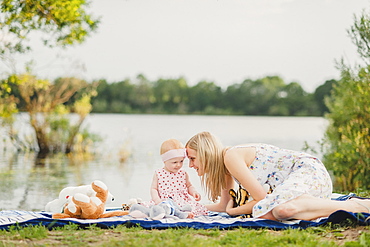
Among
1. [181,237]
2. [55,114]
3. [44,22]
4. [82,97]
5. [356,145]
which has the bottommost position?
[181,237]

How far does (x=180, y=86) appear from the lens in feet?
125

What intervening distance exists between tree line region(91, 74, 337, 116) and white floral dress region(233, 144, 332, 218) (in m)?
29.1

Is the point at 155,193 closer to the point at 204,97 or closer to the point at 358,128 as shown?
the point at 358,128

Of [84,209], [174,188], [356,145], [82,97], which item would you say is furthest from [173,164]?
[82,97]

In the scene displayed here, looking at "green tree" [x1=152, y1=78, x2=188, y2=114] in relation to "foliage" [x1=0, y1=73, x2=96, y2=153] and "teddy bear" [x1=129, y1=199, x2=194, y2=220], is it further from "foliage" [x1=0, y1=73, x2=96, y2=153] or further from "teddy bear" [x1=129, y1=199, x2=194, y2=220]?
"teddy bear" [x1=129, y1=199, x2=194, y2=220]

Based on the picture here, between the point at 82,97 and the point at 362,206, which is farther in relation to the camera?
the point at 82,97

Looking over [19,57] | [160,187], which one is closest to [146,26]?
[19,57]

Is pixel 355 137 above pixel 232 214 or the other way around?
above

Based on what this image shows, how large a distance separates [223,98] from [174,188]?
113 feet

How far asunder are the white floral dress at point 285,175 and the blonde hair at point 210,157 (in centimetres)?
25

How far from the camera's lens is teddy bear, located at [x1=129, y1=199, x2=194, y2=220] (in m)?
4.22

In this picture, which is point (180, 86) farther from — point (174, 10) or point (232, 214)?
point (232, 214)

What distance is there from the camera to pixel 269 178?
436 cm

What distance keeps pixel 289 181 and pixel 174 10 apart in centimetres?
3773
